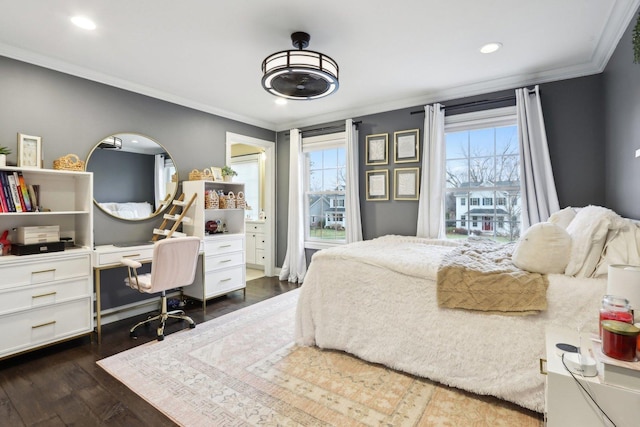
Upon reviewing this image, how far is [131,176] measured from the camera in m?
3.50

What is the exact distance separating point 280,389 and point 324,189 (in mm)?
3285

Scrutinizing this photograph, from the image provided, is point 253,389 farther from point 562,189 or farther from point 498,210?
point 562,189

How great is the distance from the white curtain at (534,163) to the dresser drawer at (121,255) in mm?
3926

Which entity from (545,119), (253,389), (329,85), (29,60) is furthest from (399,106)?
(29,60)

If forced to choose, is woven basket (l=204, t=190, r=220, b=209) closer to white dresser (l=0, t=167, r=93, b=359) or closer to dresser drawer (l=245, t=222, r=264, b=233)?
white dresser (l=0, t=167, r=93, b=359)

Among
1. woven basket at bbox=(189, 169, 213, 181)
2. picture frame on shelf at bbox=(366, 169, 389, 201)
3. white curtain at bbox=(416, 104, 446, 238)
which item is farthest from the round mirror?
white curtain at bbox=(416, 104, 446, 238)

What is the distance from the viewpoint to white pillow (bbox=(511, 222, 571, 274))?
1869 millimetres

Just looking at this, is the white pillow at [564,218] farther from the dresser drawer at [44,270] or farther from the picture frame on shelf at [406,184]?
the dresser drawer at [44,270]

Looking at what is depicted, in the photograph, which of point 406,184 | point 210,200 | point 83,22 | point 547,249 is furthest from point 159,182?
point 547,249

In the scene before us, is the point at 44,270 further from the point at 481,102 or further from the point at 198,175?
the point at 481,102

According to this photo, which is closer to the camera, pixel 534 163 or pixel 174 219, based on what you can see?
pixel 534 163

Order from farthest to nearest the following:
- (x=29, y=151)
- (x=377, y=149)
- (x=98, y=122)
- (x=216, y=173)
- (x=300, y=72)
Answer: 1. (x=377, y=149)
2. (x=216, y=173)
3. (x=98, y=122)
4. (x=29, y=151)
5. (x=300, y=72)

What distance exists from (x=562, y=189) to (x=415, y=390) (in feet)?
8.51

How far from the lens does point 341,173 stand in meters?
4.74
